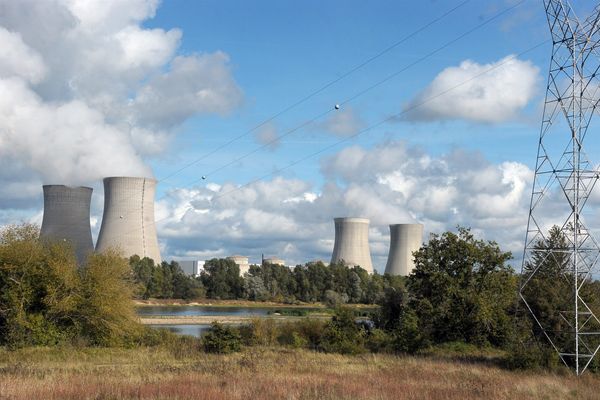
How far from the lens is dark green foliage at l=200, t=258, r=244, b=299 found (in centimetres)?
8662

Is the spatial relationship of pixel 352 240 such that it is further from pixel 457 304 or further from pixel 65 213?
pixel 457 304

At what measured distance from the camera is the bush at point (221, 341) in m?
22.9

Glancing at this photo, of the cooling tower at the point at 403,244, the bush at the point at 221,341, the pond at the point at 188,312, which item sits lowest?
the bush at the point at 221,341

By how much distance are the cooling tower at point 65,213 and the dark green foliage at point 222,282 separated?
34544 millimetres

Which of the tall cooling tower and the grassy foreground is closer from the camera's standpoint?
the grassy foreground

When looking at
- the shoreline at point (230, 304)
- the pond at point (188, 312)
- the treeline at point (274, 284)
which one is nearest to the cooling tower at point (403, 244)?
the shoreline at point (230, 304)

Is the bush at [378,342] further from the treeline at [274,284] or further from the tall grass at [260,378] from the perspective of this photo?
the treeline at [274,284]

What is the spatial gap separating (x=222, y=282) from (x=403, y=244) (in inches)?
1069

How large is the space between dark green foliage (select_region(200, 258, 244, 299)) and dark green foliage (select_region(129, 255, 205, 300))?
56.1 inches

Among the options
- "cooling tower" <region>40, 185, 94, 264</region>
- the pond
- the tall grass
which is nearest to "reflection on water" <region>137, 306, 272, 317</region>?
the pond

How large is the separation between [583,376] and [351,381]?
6992mm

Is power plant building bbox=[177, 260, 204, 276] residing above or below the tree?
above

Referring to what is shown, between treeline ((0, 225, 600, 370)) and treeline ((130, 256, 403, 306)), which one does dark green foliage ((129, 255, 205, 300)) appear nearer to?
treeline ((130, 256, 403, 306))

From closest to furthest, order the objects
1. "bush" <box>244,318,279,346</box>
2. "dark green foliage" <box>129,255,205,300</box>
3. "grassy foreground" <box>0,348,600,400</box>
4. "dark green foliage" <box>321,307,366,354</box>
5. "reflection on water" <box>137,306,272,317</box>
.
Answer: "grassy foreground" <box>0,348,600,400</box>, "dark green foliage" <box>321,307,366,354</box>, "bush" <box>244,318,279,346</box>, "reflection on water" <box>137,306,272,317</box>, "dark green foliage" <box>129,255,205,300</box>
